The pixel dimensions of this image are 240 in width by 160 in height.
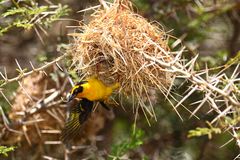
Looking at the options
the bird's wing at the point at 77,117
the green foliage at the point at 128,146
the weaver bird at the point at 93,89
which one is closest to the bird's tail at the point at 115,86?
the weaver bird at the point at 93,89

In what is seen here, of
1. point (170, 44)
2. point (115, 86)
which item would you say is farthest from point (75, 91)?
point (170, 44)

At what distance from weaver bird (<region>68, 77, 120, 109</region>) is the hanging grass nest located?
3 centimetres

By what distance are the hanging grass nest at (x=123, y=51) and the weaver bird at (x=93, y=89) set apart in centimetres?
3

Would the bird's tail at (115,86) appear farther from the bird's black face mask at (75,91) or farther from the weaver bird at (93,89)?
the bird's black face mask at (75,91)

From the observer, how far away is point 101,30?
2.62 m

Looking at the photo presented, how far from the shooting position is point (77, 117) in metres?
2.90

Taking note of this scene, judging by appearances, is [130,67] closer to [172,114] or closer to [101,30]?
[101,30]

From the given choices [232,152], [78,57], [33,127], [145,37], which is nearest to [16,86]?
[33,127]

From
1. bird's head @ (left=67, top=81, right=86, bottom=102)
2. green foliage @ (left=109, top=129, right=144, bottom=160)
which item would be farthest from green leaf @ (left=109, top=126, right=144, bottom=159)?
bird's head @ (left=67, top=81, right=86, bottom=102)

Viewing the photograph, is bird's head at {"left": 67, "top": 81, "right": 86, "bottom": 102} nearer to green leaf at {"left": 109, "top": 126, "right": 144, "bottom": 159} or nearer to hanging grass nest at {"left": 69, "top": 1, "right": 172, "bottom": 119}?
hanging grass nest at {"left": 69, "top": 1, "right": 172, "bottom": 119}

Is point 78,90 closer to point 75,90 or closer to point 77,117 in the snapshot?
point 75,90

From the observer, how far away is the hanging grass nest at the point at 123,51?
255 cm

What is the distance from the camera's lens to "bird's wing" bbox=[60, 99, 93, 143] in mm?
2840

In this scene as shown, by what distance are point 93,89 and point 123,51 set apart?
311 mm
